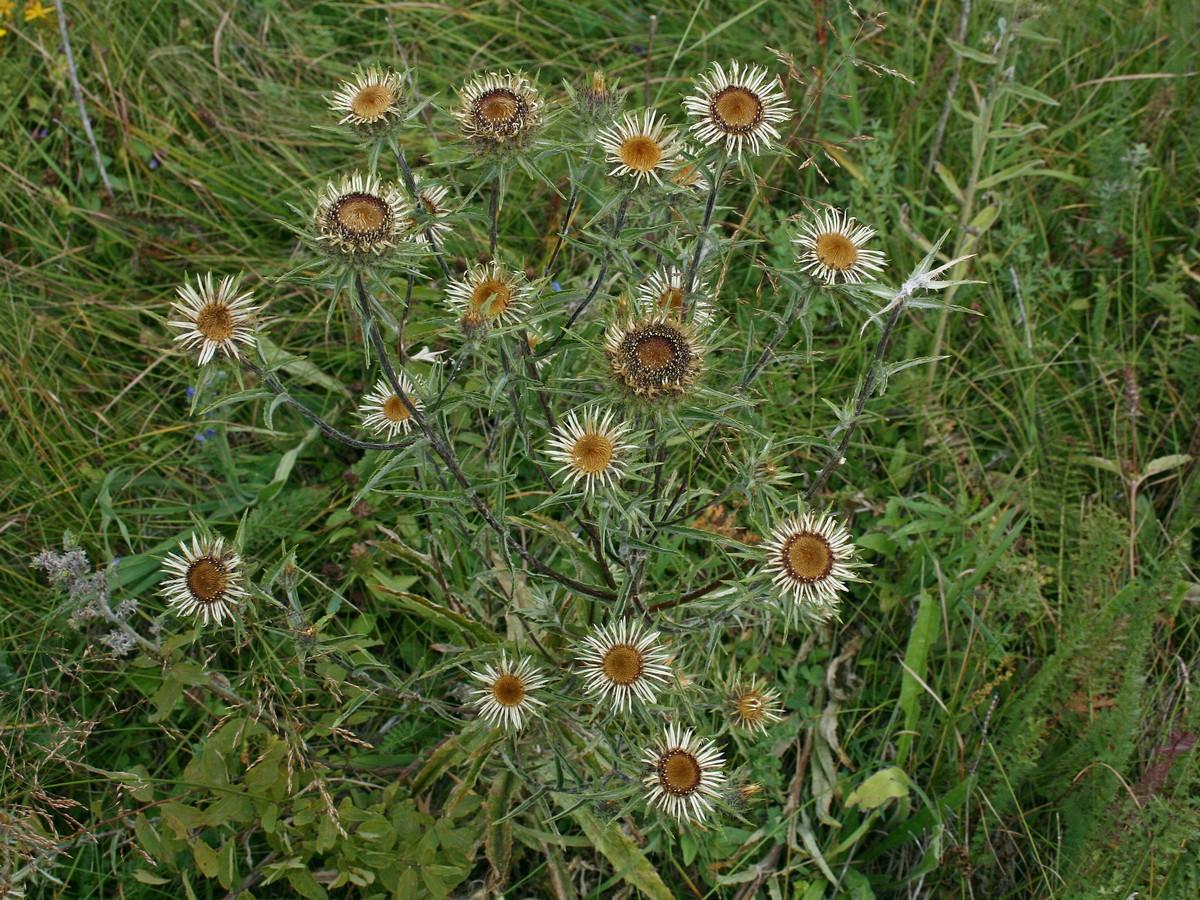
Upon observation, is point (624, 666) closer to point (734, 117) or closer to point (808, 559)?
point (808, 559)

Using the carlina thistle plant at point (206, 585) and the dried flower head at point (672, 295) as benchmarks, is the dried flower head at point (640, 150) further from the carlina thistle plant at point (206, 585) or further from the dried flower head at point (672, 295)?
the carlina thistle plant at point (206, 585)

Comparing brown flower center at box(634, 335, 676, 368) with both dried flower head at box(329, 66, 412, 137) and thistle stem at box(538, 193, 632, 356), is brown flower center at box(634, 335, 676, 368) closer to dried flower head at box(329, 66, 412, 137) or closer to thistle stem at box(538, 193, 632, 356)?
thistle stem at box(538, 193, 632, 356)

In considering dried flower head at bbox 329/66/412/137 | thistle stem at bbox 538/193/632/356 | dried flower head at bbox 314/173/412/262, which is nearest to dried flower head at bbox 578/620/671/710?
thistle stem at bbox 538/193/632/356

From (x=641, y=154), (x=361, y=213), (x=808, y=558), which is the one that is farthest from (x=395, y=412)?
(x=808, y=558)

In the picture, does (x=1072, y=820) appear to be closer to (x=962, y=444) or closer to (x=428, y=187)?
(x=962, y=444)

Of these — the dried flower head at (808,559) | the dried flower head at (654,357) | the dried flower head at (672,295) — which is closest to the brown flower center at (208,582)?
the dried flower head at (654,357)

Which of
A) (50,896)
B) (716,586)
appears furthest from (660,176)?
(50,896)
